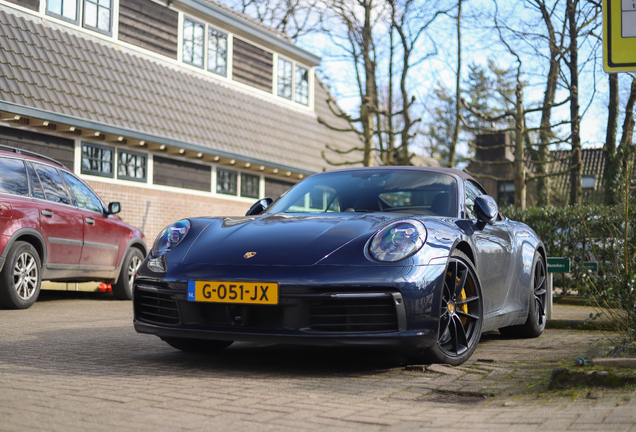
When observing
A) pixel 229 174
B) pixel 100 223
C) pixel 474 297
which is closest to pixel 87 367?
pixel 474 297

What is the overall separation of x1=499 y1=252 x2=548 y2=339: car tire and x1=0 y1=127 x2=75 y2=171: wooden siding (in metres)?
9.57

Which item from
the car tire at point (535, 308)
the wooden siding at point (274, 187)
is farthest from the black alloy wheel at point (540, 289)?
the wooden siding at point (274, 187)

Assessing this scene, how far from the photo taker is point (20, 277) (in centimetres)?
830

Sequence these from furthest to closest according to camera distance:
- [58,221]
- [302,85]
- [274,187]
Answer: [302,85], [274,187], [58,221]

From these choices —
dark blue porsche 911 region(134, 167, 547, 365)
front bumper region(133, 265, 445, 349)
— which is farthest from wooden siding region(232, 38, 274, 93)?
front bumper region(133, 265, 445, 349)

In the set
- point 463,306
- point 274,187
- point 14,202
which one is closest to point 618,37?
point 463,306

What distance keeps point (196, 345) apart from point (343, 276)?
1.50 m

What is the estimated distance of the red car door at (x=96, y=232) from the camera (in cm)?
955

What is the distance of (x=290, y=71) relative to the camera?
22375 millimetres

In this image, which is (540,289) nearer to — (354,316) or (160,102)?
(354,316)

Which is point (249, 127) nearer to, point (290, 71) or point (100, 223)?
point (290, 71)

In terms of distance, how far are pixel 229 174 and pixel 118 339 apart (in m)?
13.2

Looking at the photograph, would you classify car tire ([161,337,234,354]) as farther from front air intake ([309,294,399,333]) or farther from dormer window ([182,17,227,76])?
dormer window ([182,17,227,76])

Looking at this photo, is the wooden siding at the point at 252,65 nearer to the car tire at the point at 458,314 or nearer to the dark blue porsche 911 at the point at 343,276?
the dark blue porsche 911 at the point at 343,276
